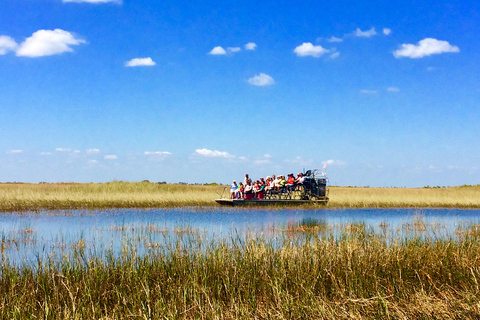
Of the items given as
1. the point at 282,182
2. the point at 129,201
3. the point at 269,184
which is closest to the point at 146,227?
the point at 129,201

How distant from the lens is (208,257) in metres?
8.29

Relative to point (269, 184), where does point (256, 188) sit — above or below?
below

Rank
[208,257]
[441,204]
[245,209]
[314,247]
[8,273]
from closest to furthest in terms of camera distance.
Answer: [8,273] < [208,257] < [314,247] < [245,209] < [441,204]

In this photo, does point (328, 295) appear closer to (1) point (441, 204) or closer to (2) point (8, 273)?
(2) point (8, 273)

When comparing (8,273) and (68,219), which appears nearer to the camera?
(8,273)

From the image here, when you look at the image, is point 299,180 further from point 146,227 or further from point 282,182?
point 146,227

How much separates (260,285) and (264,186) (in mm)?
21791

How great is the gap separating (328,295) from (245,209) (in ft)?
61.8

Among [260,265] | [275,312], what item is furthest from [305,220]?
[275,312]

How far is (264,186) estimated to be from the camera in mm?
28922

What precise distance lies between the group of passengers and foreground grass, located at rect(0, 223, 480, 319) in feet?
62.3

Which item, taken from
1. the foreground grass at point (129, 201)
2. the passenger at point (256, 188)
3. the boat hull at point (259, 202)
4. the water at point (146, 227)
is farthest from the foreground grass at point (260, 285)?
the passenger at point (256, 188)

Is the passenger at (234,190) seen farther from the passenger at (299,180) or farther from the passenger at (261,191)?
the passenger at (299,180)

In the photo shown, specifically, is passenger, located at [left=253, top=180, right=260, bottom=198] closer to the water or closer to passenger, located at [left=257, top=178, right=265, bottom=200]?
passenger, located at [left=257, top=178, right=265, bottom=200]
